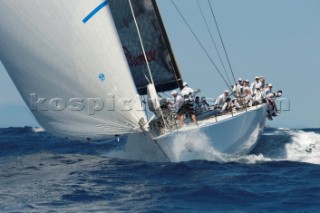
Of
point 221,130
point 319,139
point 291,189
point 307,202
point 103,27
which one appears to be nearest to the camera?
point 307,202

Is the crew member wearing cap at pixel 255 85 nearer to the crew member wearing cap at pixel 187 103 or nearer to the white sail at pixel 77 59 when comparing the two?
the crew member wearing cap at pixel 187 103

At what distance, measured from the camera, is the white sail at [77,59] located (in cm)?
1420

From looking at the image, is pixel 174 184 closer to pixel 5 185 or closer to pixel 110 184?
pixel 110 184

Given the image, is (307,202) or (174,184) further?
(174,184)

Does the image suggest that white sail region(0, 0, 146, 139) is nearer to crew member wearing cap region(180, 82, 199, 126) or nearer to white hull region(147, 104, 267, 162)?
white hull region(147, 104, 267, 162)

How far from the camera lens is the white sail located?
1420cm

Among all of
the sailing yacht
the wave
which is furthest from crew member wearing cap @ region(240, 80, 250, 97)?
the sailing yacht

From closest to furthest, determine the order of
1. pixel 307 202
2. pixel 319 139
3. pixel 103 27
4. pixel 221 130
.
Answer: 1. pixel 307 202
2. pixel 103 27
3. pixel 221 130
4. pixel 319 139

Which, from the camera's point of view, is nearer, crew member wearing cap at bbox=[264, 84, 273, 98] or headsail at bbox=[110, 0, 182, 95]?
headsail at bbox=[110, 0, 182, 95]

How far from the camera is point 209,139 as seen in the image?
15414 mm

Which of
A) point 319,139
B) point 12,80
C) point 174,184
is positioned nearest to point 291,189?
point 174,184

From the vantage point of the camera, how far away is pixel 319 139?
70.1 feet

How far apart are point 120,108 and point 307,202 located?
4839 millimetres

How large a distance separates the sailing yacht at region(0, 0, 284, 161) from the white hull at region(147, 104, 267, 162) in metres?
0.03
